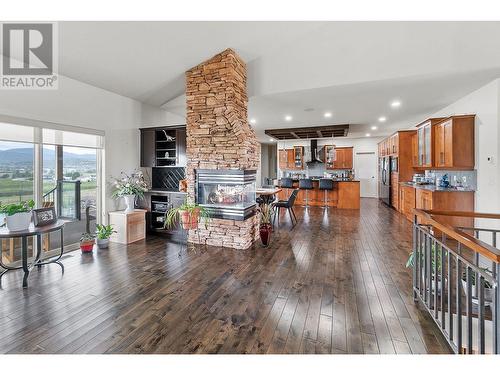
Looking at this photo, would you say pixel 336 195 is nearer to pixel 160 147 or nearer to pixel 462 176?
pixel 462 176

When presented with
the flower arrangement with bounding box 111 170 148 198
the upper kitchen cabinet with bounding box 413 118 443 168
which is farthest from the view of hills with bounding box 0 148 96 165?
the upper kitchen cabinet with bounding box 413 118 443 168

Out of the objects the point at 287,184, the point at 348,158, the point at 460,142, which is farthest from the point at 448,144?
the point at 348,158

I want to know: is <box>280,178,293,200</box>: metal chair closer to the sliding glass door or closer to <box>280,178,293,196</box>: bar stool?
<box>280,178,293,196</box>: bar stool

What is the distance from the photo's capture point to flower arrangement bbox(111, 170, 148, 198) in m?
4.68

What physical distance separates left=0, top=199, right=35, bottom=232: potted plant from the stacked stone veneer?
2249 millimetres

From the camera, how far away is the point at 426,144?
18.9ft

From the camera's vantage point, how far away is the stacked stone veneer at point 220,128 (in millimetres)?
4133

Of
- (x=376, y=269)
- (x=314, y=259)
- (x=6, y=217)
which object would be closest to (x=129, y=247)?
(x=6, y=217)

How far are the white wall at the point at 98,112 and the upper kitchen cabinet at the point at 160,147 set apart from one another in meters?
0.19

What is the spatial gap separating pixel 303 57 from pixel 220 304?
429 centimetres

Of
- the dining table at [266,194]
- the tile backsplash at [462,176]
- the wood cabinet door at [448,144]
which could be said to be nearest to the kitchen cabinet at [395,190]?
the tile backsplash at [462,176]

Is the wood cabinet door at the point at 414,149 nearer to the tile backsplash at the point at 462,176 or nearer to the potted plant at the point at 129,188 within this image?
the tile backsplash at the point at 462,176
